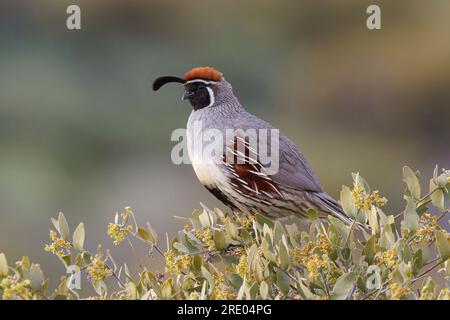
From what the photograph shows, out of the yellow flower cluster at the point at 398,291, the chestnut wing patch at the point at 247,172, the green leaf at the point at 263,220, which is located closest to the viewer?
the yellow flower cluster at the point at 398,291

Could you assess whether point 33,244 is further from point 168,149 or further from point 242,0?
point 242,0

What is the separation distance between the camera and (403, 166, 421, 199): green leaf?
119 inches

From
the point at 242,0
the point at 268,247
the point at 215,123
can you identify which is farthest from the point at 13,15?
the point at 268,247

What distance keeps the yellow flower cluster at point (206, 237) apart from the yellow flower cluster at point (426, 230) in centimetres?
62

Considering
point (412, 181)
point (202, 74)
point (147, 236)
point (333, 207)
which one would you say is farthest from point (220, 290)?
point (202, 74)

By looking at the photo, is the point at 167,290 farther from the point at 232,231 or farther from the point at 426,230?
the point at 426,230

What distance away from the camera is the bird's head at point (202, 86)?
4641 mm

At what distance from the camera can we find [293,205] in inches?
172

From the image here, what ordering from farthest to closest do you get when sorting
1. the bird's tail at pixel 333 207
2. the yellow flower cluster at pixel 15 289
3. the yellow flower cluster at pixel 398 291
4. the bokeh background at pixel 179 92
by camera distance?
the bokeh background at pixel 179 92
the bird's tail at pixel 333 207
the yellow flower cluster at pixel 15 289
the yellow flower cluster at pixel 398 291

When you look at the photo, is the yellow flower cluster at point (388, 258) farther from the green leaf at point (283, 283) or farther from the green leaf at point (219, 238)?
the green leaf at point (219, 238)

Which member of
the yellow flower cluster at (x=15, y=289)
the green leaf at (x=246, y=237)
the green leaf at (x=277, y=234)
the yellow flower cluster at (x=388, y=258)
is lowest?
the yellow flower cluster at (x=15, y=289)

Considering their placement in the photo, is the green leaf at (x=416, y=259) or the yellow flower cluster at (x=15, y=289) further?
the green leaf at (x=416, y=259)

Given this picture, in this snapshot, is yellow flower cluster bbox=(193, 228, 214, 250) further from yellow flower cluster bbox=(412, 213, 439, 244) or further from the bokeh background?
the bokeh background

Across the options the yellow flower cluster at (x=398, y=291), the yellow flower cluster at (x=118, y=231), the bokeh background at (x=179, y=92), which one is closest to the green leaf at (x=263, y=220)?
the yellow flower cluster at (x=118, y=231)
